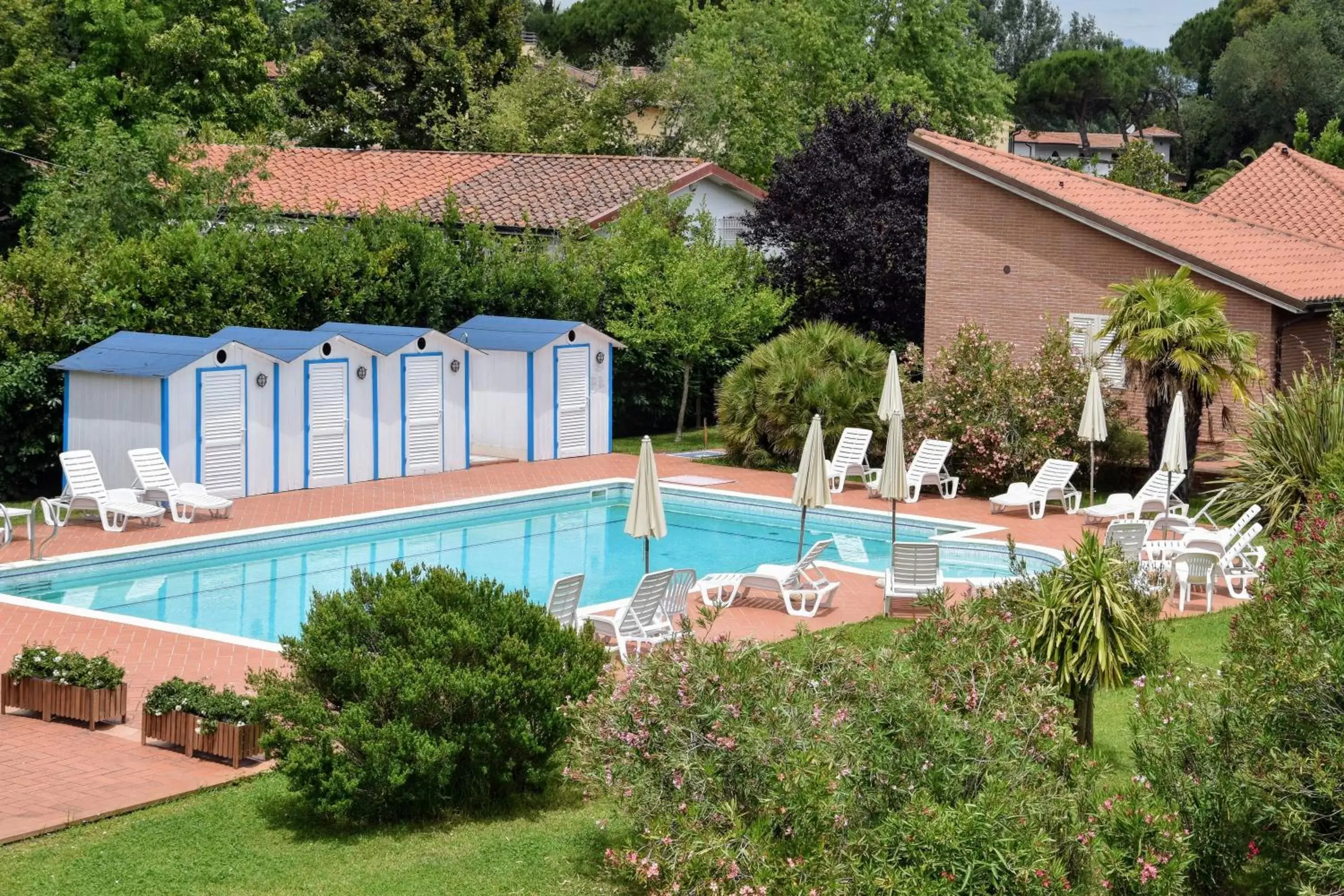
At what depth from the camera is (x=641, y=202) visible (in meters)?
31.4

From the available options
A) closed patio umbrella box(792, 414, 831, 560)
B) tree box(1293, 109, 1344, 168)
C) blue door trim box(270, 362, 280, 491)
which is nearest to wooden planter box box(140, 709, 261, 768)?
closed patio umbrella box(792, 414, 831, 560)

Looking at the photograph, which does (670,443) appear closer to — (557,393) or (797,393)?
(557,393)

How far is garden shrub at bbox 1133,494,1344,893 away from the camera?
768cm

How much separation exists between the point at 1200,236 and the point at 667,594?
50.1ft

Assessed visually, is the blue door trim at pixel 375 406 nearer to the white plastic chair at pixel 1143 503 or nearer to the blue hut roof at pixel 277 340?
the blue hut roof at pixel 277 340

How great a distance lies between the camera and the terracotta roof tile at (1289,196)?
1265 inches

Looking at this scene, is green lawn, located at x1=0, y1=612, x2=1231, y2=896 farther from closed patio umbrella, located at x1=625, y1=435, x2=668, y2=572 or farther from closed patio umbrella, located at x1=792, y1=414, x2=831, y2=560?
closed patio umbrella, located at x1=792, y1=414, x2=831, y2=560

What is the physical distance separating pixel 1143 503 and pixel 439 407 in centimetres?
1085

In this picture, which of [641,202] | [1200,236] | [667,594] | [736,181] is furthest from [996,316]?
[667,594]

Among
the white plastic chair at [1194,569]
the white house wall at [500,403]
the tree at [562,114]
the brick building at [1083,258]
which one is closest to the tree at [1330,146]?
the brick building at [1083,258]

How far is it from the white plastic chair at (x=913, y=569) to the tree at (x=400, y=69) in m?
36.1

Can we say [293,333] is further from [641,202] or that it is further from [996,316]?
[996,316]

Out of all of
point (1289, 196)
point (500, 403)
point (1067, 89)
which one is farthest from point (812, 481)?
point (1067, 89)

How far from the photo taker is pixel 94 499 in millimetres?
20594
